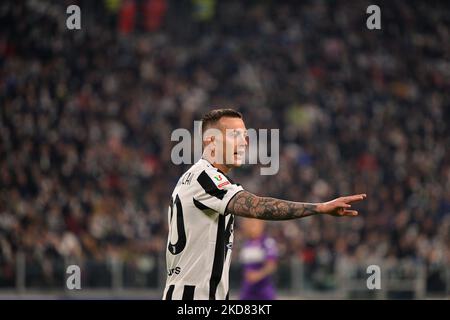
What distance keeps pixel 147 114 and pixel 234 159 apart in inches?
666

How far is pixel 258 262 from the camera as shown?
1180 centimetres

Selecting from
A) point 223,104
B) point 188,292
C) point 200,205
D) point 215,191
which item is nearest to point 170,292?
point 188,292

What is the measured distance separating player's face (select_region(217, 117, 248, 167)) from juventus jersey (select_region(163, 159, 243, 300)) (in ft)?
0.45

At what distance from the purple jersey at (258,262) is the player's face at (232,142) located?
6.22m

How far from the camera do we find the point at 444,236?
18.6 m

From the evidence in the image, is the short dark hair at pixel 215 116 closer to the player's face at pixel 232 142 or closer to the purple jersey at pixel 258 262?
the player's face at pixel 232 142

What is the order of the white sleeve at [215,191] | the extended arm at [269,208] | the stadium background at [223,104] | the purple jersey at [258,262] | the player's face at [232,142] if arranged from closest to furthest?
the extended arm at [269,208], the white sleeve at [215,191], the player's face at [232,142], the purple jersey at [258,262], the stadium background at [223,104]

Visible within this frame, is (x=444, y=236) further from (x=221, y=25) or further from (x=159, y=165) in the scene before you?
(x=221, y=25)

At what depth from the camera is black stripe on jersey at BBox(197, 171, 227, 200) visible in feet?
17.5

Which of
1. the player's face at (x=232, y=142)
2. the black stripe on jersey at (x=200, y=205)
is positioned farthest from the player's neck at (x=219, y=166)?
the black stripe on jersey at (x=200, y=205)

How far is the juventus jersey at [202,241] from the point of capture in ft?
17.6

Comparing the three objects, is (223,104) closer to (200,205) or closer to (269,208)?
(200,205)

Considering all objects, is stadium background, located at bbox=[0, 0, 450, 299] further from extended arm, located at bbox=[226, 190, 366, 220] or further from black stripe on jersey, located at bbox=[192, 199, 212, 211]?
extended arm, located at bbox=[226, 190, 366, 220]

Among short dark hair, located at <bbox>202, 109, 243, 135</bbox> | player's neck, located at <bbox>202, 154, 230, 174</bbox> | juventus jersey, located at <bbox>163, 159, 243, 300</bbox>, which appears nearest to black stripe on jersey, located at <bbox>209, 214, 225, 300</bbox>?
juventus jersey, located at <bbox>163, 159, 243, 300</bbox>
